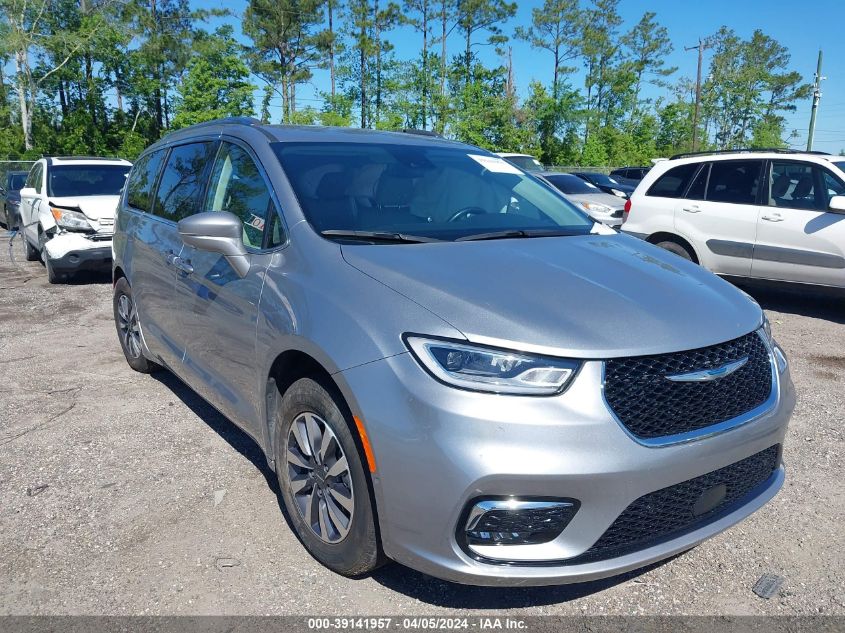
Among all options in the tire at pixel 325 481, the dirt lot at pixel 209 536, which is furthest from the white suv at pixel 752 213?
the tire at pixel 325 481

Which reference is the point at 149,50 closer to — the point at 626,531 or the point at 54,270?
the point at 54,270

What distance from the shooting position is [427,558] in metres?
2.23

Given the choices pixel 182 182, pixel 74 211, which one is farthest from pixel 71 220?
pixel 182 182

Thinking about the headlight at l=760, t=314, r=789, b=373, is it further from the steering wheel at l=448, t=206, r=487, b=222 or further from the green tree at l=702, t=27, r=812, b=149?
the green tree at l=702, t=27, r=812, b=149

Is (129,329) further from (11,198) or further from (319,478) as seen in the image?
(11,198)

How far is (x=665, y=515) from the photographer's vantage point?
90.7 inches

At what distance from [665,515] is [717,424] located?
35cm

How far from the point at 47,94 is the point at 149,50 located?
272 inches

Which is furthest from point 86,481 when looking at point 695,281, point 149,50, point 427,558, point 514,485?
point 149,50

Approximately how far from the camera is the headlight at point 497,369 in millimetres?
2150

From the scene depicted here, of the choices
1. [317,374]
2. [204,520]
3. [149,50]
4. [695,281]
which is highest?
[149,50]

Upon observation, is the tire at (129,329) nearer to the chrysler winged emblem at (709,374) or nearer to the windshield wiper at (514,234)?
the windshield wiper at (514,234)

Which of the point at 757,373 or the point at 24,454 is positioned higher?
the point at 757,373

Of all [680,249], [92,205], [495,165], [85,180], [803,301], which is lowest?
[803,301]
